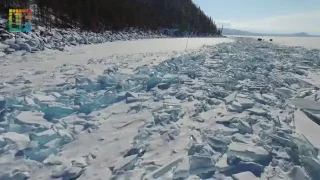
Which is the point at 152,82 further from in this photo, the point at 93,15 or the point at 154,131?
the point at 93,15

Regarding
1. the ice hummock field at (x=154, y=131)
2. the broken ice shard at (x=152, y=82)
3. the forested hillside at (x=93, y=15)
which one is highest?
the forested hillside at (x=93, y=15)

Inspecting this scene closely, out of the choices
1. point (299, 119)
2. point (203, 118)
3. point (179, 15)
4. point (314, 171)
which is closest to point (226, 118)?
point (203, 118)

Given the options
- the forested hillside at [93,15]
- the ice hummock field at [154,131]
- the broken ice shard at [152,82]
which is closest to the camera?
the ice hummock field at [154,131]

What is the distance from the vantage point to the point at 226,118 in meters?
3.53

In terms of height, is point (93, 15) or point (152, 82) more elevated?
point (93, 15)

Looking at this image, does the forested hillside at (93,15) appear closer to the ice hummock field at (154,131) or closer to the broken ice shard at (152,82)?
the broken ice shard at (152,82)

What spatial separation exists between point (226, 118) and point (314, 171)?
1421 mm

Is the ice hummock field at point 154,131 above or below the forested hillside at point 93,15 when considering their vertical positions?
below

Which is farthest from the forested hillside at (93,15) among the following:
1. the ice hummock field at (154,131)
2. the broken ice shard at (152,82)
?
the ice hummock field at (154,131)

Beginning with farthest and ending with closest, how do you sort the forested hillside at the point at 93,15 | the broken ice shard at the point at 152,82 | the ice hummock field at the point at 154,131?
the forested hillside at the point at 93,15 → the broken ice shard at the point at 152,82 → the ice hummock field at the point at 154,131

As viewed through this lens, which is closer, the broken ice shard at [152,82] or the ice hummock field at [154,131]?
the ice hummock field at [154,131]

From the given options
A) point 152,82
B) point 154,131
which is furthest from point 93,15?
point 154,131

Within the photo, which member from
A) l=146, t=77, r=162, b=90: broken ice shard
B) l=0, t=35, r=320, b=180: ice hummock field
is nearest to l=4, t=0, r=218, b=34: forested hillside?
l=146, t=77, r=162, b=90: broken ice shard

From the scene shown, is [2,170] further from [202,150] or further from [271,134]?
[271,134]
